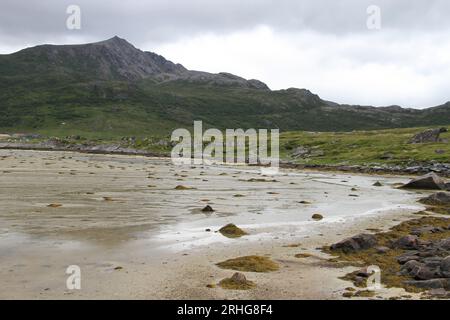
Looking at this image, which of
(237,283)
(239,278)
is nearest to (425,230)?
(239,278)

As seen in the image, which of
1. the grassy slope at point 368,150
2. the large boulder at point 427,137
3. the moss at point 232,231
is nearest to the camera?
the moss at point 232,231

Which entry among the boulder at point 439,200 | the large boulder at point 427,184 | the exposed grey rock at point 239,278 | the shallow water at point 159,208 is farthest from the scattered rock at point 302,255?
the large boulder at point 427,184

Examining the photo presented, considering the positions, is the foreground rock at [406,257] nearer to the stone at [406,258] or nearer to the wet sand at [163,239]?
the stone at [406,258]

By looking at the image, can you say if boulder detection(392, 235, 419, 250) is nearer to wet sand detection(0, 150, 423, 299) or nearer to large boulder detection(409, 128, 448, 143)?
wet sand detection(0, 150, 423, 299)

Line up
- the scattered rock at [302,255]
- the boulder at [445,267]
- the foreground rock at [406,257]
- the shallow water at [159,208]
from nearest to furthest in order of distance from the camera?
the foreground rock at [406,257]
the boulder at [445,267]
the scattered rock at [302,255]
the shallow water at [159,208]

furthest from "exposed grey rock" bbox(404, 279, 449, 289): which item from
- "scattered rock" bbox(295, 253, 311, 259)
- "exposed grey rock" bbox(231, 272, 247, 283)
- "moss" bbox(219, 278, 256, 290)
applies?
"exposed grey rock" bbox(231, 272, 247, 283)

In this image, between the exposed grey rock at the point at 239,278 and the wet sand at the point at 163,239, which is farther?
the exposed grey rock at the point at 239,278

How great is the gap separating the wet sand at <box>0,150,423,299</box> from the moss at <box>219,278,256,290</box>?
9.7 inches

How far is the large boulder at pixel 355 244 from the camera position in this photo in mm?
17266

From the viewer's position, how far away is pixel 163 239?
18578mm

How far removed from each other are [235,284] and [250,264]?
225 centimetres

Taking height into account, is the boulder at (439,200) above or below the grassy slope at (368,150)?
below

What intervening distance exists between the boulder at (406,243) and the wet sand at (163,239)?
2767mm
